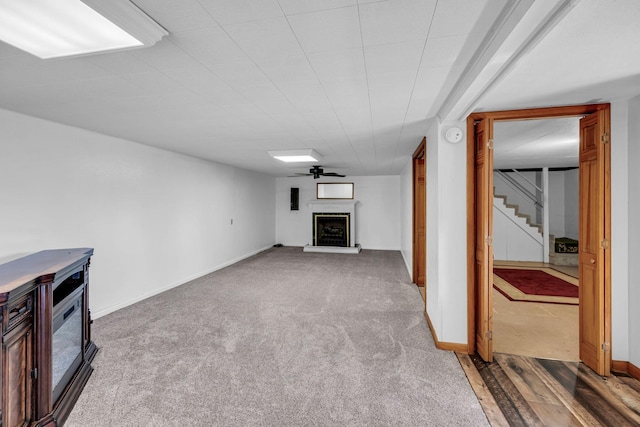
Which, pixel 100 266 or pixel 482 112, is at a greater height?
pixel 482 112

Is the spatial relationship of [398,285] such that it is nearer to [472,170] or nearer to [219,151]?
[472,170]

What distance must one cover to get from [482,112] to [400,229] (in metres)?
5.68

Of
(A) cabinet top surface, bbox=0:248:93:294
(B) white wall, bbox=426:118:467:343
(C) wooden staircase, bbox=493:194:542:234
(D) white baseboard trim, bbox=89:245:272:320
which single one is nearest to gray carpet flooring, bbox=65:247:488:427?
(D) white baseboard trim, bbox=89:245:272:320

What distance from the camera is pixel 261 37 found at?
1.43 meters

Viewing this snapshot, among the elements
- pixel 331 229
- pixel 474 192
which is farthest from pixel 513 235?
pixel 474 192

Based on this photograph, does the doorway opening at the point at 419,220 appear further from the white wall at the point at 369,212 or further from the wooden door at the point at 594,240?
the white wall at the point at 369,212

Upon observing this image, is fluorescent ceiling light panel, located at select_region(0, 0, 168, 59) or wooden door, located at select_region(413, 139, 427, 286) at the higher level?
fluorescent ceiling light panel, located at select_region(0, 0, 168, 59)

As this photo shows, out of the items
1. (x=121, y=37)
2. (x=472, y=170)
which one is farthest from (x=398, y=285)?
(x=121, y=37)

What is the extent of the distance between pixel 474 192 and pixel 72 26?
A: 304cm

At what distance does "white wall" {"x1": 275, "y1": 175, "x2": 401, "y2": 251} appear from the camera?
8.17 m

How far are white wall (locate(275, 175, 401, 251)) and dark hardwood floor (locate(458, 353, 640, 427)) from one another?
574 cm

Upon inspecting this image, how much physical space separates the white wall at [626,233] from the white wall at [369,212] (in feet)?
19.1

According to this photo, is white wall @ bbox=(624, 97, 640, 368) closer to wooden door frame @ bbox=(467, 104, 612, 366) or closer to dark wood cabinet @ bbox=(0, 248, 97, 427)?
wooden door frame @ bbox=(467, 104, 612, 366)

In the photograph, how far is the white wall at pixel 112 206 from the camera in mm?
2714
